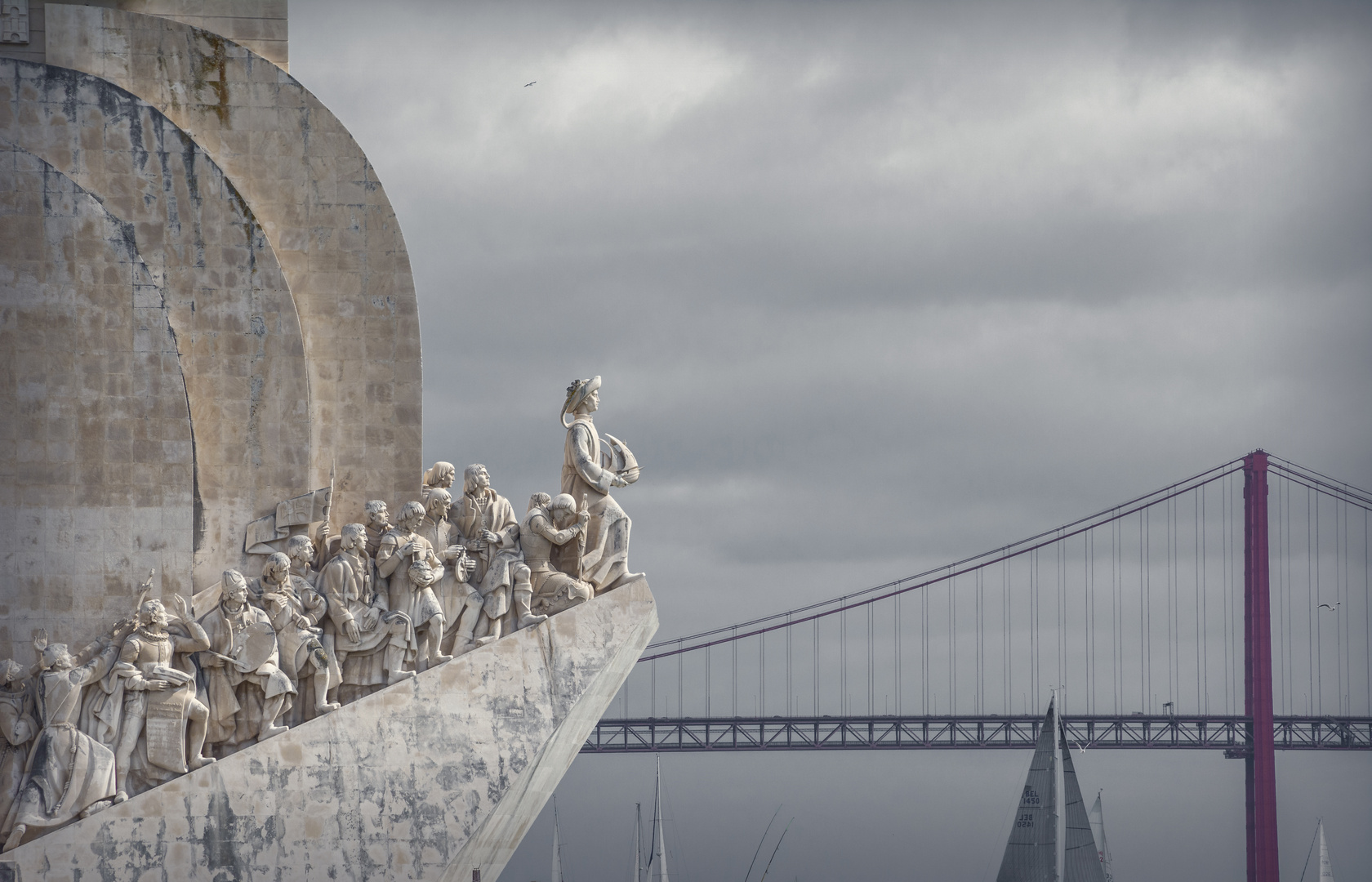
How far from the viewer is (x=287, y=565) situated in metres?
15.7

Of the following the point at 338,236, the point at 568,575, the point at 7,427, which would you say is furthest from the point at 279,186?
the point at 568,575

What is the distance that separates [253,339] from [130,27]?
294 cm

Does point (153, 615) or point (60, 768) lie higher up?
point (153, 615)

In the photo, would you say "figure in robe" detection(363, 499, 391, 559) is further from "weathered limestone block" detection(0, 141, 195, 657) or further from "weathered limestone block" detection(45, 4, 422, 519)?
"weathered limestone block" detection(0, 141, 195, 657)

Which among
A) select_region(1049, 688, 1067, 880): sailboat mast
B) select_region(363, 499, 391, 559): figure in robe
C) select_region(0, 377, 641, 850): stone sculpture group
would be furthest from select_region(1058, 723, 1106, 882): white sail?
select_region(363, 499, 391, 559): figure in robe

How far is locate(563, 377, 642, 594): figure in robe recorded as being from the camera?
54.5 ft

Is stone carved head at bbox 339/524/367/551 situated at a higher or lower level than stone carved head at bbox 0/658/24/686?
higher

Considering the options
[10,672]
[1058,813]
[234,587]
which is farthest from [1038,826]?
[10,672]

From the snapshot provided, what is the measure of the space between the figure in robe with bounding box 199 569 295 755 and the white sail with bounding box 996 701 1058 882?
15253 mm

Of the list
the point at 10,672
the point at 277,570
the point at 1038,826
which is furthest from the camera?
the point at 1038,826

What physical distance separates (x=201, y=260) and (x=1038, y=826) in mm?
16325

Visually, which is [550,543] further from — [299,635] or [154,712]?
[154,712]

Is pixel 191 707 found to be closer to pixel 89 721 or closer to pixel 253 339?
pixel 89 721

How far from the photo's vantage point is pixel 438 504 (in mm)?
16281
